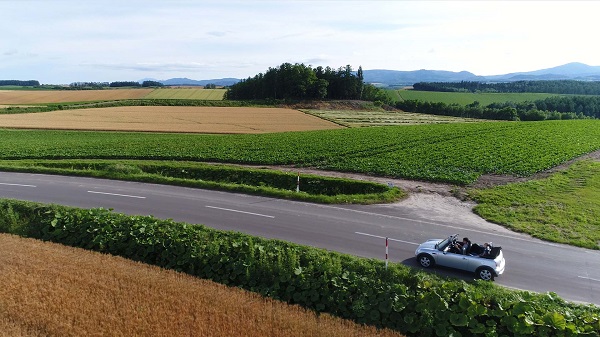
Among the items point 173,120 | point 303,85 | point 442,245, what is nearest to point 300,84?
point 303,85

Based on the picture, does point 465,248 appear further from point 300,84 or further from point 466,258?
point 300,84

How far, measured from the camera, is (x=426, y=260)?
48.5 ft

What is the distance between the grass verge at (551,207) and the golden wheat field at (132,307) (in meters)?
11.9

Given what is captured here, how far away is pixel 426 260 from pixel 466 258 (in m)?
1.32

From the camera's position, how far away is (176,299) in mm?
11219

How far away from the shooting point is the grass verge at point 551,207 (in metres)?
18.5

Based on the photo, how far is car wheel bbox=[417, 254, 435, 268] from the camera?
14.7 meters

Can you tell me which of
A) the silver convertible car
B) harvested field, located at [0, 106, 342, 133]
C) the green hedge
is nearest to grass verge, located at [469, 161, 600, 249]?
the silver convertible car

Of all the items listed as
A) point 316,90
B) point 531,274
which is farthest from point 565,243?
point 316,90

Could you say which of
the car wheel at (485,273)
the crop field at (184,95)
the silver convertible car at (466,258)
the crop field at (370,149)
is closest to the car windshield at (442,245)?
the silver convertible car at (466,258)

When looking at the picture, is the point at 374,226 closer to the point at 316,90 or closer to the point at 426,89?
the point at 316,90

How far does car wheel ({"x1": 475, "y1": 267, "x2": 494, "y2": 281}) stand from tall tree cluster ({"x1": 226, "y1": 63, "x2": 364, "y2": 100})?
282ft

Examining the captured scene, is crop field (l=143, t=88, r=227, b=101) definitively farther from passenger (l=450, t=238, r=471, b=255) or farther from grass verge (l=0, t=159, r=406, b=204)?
passenger (l=450, t=238, r=471, b=255)

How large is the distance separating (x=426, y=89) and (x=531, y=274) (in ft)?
617
